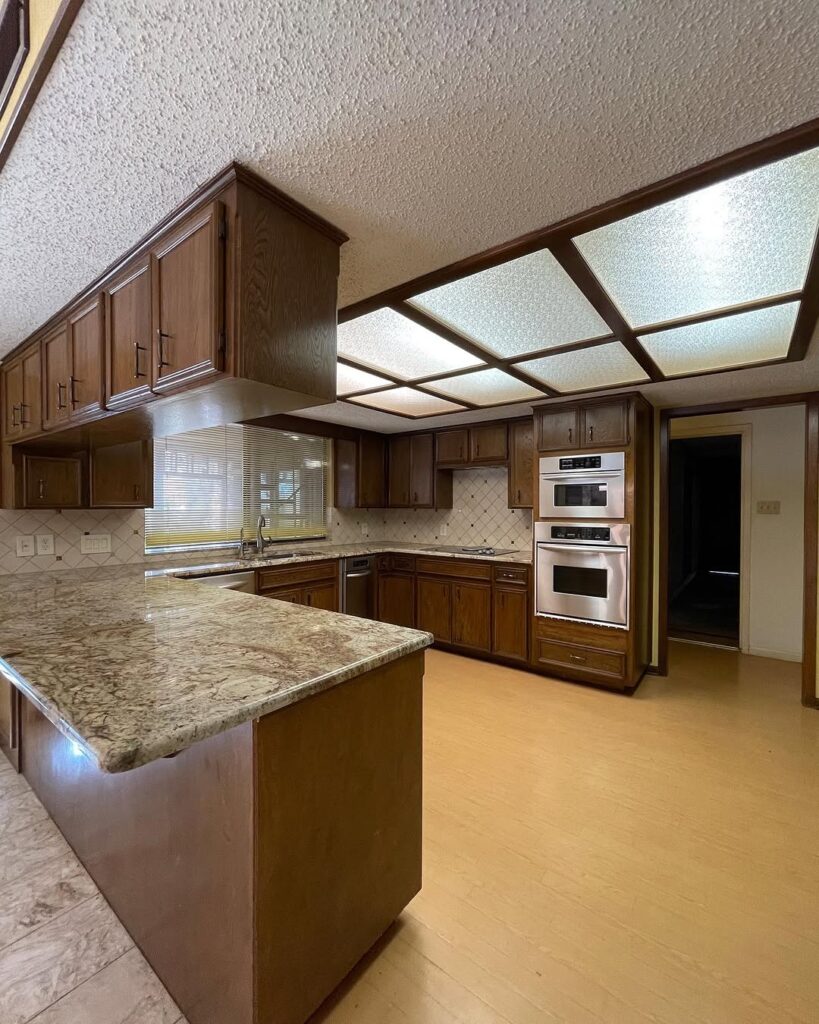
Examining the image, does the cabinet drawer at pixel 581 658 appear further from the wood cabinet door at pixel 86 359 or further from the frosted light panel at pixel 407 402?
the wood cabinet door at pixel 86 359

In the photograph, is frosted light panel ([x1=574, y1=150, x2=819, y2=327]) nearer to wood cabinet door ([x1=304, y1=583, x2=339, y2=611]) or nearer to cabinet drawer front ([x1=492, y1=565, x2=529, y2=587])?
cabinet drawer front ([x1=492, y1=565, x2=529, y2=587])

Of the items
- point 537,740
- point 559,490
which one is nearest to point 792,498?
point 559,490

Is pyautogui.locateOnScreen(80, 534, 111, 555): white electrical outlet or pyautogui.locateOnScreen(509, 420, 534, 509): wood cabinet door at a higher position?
pyautogui.locateOnScreen(509, 420, 534, 509): wood cabinet door

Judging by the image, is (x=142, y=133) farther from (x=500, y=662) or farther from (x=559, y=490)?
(x=500, y=662)

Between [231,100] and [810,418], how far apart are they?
3.90m

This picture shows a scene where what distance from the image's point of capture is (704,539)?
9.55m

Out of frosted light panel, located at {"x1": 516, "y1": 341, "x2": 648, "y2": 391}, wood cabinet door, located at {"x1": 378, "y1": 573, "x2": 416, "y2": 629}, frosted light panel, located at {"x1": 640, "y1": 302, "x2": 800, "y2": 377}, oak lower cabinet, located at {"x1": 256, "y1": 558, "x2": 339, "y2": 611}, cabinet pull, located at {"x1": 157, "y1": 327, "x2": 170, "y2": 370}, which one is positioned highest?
frosted light panel, located at {"x1": 516, "y1": 341, "x2": 648, "y2": 391}

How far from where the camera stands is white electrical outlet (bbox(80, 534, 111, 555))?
113 inches

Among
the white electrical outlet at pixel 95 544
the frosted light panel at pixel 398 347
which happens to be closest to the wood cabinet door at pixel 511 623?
the frosted light panel at pixel 398 347

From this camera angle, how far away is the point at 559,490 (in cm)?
357

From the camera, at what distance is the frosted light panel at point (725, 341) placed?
201cm

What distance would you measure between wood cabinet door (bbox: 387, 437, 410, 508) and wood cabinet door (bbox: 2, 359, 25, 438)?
329cm

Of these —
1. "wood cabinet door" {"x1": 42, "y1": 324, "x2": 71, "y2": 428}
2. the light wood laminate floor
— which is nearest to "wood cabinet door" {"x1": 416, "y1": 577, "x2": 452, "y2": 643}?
the light wood laminate floor

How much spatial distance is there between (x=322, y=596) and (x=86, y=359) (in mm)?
2731
